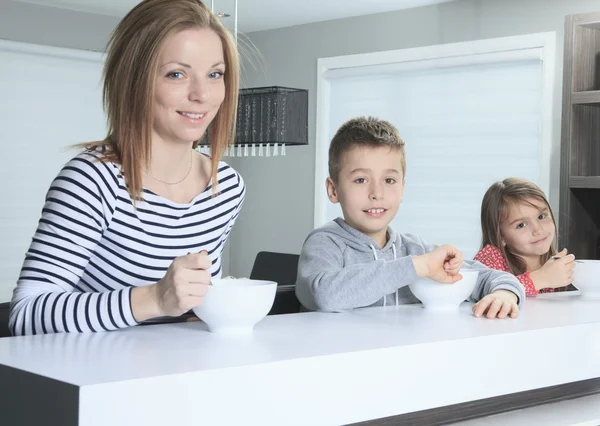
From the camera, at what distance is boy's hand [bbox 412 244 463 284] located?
1.47m

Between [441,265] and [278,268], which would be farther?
[278,268]

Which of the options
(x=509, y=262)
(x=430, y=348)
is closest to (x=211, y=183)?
(x=430, y=348)

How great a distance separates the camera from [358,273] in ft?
5.12

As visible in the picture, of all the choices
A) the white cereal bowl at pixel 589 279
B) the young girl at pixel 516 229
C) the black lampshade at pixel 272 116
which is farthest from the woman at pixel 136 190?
the black lampshade at pixel 272 116

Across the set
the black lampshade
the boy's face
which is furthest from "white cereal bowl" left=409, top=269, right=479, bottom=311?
the black lampshade

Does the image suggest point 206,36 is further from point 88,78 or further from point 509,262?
point 88,78

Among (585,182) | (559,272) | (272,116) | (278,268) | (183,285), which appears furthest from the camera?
(278,268)

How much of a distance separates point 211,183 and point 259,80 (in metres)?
5.37

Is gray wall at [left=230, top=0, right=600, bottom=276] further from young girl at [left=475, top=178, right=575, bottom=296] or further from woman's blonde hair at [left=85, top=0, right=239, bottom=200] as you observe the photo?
woman's blonde hair at [left=85, top=0, right=239, bottom=200]

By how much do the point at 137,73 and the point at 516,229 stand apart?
1339mm

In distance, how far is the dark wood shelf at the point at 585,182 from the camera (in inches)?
162

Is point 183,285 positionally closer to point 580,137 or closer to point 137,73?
point 137,73

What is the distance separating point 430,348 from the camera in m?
1.14

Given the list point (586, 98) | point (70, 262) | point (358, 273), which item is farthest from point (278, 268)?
point (70, 262)
